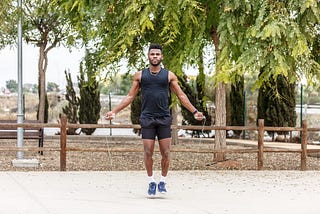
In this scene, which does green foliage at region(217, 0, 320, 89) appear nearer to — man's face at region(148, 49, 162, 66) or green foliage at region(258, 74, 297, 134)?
man's face at region(148, 49, 162, 66)

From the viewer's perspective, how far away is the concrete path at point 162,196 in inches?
348

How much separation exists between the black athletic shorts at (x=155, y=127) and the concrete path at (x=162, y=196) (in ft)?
3.05

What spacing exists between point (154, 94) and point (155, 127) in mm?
502

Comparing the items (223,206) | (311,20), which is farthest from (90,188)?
(311,20)

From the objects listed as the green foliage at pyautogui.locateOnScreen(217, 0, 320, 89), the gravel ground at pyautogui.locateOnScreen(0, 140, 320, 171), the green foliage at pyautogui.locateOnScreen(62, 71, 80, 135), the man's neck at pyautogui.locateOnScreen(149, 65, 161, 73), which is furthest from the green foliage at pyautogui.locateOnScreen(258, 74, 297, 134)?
the man's neck at pyautogui.locateOnScreen(149, 65, 161, 73)

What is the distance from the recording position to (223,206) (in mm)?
9156

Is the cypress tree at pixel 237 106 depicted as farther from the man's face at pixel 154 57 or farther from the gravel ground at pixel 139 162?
the man's face at pixel 154 57

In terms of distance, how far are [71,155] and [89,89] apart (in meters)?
12.6

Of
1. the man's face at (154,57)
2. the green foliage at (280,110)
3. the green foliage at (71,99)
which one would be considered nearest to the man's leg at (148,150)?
the man's face at (154,57)

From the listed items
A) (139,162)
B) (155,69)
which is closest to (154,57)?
(155,69)

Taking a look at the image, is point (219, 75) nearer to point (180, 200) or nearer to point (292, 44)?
point (292, 44)

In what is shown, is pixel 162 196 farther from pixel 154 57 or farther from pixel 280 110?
pixel 280 110

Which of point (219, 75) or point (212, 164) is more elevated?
point (219, 75)

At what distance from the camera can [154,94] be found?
31.6 feet
